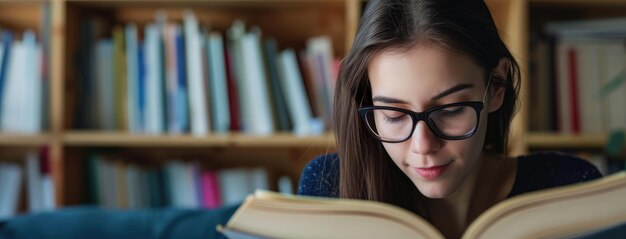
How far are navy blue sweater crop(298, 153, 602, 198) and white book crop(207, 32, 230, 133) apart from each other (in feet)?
2.58

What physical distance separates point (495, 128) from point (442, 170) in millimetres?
214

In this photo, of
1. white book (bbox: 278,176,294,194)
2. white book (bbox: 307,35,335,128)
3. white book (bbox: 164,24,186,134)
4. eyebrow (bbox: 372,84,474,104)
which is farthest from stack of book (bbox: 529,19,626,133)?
eyebrow (bbox: 372,84,474,104)

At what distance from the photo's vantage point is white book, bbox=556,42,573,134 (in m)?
1.89

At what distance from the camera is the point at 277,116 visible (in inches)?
73.9

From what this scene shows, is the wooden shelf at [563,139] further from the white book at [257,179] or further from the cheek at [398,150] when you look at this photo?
the cheek at [398,150]

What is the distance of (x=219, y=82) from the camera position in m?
1.84

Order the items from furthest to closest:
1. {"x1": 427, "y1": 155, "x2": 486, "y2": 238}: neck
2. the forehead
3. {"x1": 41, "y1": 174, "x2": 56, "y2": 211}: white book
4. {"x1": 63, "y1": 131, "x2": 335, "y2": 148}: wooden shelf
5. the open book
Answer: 1. {"x1": 41, "y1": 174, "x2": 56, "y2": 211}: white book
2. {"x1": 63, "y1": 131, "x2": 335, "y2": 148}: wooden shelf
3. {"x1": 427, "y1": 155, "x2": 486, "y2": 238}: neck
4. the forehead
5. the open book

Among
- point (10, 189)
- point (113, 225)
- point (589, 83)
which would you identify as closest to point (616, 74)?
point (589, 83)

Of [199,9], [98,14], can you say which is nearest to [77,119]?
[98,14]

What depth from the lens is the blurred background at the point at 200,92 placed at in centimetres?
184

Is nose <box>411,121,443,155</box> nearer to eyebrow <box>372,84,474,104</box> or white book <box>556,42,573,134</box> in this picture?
eyebrow <box>372,84,474,104</box>

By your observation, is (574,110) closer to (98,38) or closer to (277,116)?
(277,116)

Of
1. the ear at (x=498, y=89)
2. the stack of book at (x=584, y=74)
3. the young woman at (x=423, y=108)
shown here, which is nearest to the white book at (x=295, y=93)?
the stack of book at (x=584, y=74)

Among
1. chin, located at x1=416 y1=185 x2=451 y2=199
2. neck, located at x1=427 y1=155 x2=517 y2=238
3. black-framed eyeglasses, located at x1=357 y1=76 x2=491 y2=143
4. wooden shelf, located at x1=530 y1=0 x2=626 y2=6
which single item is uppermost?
wooden shelf, located at x1=530 y1=0 x2=626 y2=6
